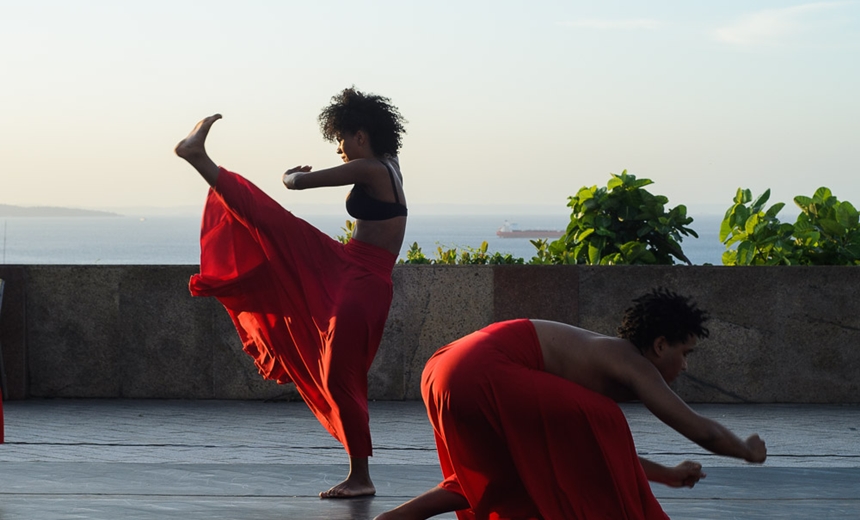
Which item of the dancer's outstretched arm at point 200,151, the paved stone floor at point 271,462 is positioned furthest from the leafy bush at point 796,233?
the dancer's outstretched arm at point 200,151

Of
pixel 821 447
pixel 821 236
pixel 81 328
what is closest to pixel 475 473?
pixel 821 447

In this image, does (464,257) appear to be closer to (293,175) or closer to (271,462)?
(271,462)

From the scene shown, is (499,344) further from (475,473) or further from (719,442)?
(719,442)

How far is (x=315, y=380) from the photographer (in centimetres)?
596

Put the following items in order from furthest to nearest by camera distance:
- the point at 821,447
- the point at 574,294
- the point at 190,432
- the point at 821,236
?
the point at 821,236 < the point at 574,294 < the point at 190,432 < the point at 821,447

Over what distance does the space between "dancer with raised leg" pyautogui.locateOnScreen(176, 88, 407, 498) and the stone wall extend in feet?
9.26

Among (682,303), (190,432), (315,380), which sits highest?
(682,303)

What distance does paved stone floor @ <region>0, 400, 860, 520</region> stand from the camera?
536cm

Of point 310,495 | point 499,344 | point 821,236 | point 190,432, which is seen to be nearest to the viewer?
point 499,344

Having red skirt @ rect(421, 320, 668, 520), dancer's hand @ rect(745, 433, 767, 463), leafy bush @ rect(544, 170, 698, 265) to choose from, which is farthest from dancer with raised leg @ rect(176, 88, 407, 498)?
leafy bush @ rect(544, 170, 698, 265)

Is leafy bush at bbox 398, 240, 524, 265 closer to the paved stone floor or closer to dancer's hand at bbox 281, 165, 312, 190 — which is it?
the paved stone floor

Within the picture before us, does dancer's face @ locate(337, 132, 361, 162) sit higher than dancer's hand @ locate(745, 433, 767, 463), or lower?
higher

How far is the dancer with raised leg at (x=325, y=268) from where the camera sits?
19.0 feet

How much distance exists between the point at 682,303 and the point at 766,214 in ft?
21.1
